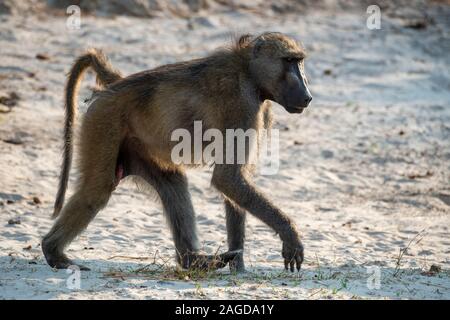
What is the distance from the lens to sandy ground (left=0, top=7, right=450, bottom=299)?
17.8 feet

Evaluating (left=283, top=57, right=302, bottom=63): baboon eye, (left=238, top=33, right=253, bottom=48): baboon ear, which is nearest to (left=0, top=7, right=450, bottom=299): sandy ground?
(left=283, top=57, right=302, bottom=63): baboon eye

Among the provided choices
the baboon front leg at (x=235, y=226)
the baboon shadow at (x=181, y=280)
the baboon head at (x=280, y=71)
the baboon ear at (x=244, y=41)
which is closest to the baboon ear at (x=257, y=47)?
the baboon head at (x=280, y=71)

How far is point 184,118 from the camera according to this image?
573 centimetres

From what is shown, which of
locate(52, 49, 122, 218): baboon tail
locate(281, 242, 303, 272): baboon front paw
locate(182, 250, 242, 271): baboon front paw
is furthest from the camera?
locate(52, 49, 122, 218): baboon tail

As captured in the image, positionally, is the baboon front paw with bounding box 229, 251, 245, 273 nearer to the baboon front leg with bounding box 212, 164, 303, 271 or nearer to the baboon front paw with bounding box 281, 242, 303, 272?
the baboon front leg with bounding box 212, 164, 303, 271

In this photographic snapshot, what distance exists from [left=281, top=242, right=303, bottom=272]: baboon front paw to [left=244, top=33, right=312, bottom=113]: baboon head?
3.03 ft

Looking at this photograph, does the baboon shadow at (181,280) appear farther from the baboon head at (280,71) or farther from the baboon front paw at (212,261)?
the baboon head at (280,71)

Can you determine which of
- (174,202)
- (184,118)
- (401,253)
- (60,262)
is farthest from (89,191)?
(401,253)

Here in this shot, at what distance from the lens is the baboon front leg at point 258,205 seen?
209 inches

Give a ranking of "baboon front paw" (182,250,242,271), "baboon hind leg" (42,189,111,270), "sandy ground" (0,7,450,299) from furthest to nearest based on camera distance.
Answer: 1. "baboon hind leg" (42,189,111,270)
2. "baboon front paw" (182,250,242,271)
3. "sandy ground" (0,7,450,299)

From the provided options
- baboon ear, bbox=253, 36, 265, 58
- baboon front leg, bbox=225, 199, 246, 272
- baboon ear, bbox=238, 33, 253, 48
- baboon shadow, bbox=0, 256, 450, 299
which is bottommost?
baboon shadow, bbox=0, 256, 450, 299

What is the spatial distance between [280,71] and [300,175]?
3404 millimetres

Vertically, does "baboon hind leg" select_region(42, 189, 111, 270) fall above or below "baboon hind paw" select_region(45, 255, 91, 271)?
above

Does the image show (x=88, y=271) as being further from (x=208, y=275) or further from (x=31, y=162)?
(x=31, y=162)
